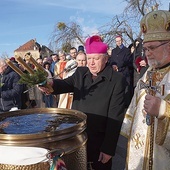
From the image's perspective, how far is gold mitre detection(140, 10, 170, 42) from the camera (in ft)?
6.73

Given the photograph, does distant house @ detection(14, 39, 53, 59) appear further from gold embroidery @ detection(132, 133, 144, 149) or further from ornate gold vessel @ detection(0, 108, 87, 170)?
gold embroidery @ detection(132, 133, 144, 149)

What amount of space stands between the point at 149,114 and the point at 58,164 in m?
0.68

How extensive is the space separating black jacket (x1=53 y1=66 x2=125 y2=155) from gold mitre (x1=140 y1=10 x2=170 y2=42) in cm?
59

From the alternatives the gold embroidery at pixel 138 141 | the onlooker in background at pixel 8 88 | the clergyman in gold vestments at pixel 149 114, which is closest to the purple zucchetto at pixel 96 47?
the clergyman in gold vestments at pixel 149 114

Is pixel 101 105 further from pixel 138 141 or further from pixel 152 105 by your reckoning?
pixel 152 105

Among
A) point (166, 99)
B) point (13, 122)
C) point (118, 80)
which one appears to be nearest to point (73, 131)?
point (13, 122)

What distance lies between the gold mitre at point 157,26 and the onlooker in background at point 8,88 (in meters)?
3.53

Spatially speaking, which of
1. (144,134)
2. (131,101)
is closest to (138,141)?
(144,134)

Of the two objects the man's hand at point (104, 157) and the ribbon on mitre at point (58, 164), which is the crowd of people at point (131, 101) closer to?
the man's hand at point (104, 157)

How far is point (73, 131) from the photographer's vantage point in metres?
1.71

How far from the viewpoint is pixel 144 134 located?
217 centimetres

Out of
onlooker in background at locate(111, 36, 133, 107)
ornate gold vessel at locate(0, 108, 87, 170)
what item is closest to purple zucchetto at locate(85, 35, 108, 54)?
ornate gold vessel at locate(0, 108, 87, 170)

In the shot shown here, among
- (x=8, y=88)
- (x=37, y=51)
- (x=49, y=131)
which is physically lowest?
(x=8, y=88)

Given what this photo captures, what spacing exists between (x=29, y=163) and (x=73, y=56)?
6088 mm
